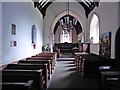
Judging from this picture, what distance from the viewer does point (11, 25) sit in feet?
16.0

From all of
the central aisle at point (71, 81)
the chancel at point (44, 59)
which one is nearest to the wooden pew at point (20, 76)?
the chancel at point (44, 59)

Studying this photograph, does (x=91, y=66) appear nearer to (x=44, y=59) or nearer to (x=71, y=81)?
(x=71, y=81)

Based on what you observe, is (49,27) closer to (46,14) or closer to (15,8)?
(46,14)

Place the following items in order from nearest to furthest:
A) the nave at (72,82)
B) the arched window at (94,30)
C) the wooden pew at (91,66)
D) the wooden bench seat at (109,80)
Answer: the wooden bench seat at (109,80), the nave at (72,82), the wooden pew at (91,66), the arched window at (94,30)

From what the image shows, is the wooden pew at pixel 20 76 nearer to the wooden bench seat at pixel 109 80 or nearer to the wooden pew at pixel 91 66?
the wooden bench seat at pixel 109 80

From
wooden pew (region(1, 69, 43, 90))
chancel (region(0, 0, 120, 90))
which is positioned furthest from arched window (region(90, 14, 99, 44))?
wooden pew (region(1, 69, 43, 90))

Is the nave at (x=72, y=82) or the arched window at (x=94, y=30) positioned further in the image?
the arched window at (x=94, y=30)

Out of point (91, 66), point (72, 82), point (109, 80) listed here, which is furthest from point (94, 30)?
point (109, 80)

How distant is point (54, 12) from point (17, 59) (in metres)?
7.37

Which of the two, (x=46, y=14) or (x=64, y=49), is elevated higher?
(x=46, y=14)

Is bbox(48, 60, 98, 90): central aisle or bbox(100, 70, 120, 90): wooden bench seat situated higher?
bbox(100, 70, 120, 90): wooden bench seat

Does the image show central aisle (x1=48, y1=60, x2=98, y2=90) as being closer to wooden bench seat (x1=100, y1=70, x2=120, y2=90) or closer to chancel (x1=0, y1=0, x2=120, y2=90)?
chancel (x1=0, y1=0, x2=120, y2=90)

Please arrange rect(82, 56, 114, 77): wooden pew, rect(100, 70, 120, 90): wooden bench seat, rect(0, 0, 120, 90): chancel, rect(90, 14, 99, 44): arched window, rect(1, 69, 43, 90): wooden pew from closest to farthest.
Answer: rect(1, 69, 43, 90): wooden pew, rect(0, 0, 120, 90): chancel, rect(100, 70, 120, 90): wooden bench seat, rect(82, 56, 114, 77): wooden pew, rect(90, 14, 99, 44): arched window

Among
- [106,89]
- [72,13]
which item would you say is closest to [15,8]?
[106,89]
